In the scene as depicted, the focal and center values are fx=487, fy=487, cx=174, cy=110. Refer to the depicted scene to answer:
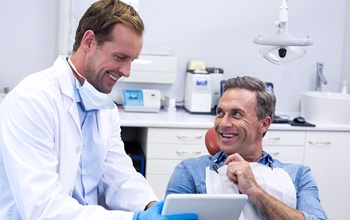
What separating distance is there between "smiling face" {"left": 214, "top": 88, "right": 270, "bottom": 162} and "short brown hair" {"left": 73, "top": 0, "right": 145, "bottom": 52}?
497mm

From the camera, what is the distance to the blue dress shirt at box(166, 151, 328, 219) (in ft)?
5.96

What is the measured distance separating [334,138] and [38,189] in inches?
97.4

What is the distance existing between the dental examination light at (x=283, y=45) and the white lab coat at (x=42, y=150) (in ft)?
4.94

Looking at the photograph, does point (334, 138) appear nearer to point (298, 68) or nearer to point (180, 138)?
point (298, 68)

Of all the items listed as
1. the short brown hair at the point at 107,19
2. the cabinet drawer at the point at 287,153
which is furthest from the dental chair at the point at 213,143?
the cabinet drawer at the point at 287,153

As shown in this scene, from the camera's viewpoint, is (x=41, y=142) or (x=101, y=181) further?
(x=101, y=181)

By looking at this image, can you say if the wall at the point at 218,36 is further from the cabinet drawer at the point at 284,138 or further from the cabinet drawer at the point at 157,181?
the cabinet drawer at the point at 157,181

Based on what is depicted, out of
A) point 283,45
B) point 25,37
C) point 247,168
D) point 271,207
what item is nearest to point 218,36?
point 283,45

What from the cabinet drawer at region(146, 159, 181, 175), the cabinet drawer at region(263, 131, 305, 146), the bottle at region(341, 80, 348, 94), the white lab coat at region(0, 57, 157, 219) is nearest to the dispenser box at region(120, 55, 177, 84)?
the cabinet drawer at region(146, 159, 181, 175)

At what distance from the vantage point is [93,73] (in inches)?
65.6

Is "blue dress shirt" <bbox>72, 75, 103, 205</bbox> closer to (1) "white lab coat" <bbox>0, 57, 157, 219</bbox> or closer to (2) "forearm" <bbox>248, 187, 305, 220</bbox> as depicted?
(1) "white lab coat" <bbox>0, 57, 157, 219</bbox>

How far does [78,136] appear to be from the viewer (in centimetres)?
166

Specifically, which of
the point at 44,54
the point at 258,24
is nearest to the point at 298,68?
the point at 258,24

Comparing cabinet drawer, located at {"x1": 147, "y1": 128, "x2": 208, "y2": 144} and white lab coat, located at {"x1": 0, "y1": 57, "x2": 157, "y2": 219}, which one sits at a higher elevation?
white lab coat, located at {"x1": 0, "y1": 57, "x2": 157, "y2": 219}
